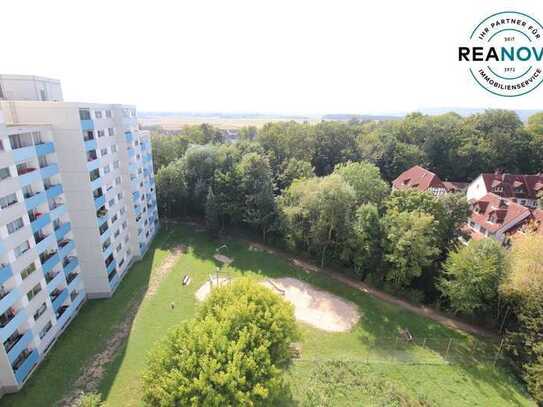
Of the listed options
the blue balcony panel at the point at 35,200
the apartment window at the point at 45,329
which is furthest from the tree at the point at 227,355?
the blue balcony panel at the point at 35,200

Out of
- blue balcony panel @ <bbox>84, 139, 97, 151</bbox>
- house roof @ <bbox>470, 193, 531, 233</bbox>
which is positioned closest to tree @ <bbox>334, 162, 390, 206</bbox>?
house roof @ <bbox>470, 193, 531, 233</bbox>

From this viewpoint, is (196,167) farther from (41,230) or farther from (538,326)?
(538,326)

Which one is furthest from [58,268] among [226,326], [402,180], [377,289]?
[402,180]

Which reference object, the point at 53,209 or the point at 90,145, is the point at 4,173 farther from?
the point at 90,145

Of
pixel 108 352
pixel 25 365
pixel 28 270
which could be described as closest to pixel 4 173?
pixel 28 270

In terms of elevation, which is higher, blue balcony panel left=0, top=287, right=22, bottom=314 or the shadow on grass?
blue balcony panel left=0, top=287, right=22, bottom=314

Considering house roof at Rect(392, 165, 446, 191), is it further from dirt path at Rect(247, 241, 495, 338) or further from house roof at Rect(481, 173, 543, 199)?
dirt path at Rect(247, 241, 495, 338)

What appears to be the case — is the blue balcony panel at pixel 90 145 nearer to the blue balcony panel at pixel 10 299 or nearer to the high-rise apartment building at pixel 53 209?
the high-rise apartment building at pixel 53 209
